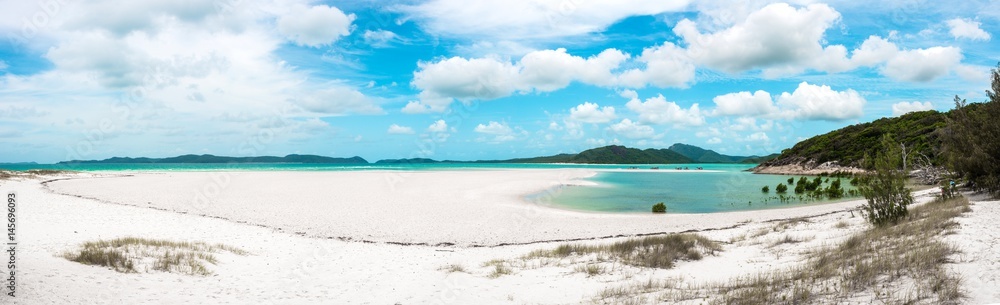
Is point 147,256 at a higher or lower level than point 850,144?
lower

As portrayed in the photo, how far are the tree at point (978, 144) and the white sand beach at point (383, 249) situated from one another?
451 cm

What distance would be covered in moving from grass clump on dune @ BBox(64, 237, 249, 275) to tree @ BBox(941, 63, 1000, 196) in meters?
24.4

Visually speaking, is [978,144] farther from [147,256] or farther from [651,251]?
[147,256]

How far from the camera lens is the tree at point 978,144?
16.5 meters

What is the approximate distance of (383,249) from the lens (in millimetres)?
15453

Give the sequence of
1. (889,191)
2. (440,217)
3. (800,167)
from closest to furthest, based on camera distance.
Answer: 1. (889,191)
2. (440,217)
3. (800,167)

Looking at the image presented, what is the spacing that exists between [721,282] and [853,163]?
7593cm

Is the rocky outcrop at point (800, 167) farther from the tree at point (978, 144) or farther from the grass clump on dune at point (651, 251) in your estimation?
the grass clump on dune at point (651, 251)

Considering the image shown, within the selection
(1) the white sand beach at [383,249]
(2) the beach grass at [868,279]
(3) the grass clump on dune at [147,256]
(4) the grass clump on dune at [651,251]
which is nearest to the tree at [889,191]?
(1) the white sand beach at [383,249]

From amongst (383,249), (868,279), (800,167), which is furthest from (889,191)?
(800,167)

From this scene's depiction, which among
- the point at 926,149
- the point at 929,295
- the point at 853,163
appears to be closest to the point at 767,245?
the point at 929,295

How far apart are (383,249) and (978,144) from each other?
21983 millimetres

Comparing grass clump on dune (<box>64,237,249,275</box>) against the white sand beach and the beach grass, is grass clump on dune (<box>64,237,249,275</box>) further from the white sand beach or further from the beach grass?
the beach grass

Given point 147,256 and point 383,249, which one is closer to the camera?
point 147,256
